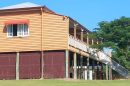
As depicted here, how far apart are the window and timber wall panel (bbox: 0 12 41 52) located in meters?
0.41

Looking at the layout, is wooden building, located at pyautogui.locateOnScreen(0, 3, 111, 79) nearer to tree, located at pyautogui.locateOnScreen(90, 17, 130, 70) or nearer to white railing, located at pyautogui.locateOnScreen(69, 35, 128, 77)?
white railing, located at pyautogui.locateOnScreen(69, 35, 128, 77)

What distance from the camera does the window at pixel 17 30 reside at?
150ft

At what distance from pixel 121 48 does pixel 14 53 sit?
16896 mm

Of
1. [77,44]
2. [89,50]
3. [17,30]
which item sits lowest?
[89,50]

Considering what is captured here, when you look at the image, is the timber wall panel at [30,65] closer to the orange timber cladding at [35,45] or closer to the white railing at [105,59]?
the orange timber cladding at [35,45]

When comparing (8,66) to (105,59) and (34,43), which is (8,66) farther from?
(105,59)

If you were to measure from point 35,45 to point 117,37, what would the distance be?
15.8 meters

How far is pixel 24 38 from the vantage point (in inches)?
1795

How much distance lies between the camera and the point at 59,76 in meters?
43.7

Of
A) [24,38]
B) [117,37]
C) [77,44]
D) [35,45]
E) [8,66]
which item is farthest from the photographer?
[117,37]

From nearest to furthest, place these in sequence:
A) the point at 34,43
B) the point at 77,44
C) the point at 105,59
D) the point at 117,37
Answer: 1. the point at 34,43
2. the point at 77,44
3. the point at 117,37
4. the point at 105,59

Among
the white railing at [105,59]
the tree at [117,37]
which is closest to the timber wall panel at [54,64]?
the white railing at [105,59]

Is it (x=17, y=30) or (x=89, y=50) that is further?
(x=89, y=50)

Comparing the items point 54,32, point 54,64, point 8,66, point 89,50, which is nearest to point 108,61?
point 89,50
